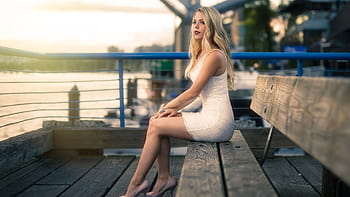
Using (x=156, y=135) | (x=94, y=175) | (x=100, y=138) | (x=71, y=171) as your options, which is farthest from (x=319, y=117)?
(x=100, y=138)

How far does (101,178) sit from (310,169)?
194cm

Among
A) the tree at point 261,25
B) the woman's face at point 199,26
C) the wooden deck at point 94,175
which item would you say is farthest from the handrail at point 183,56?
the tree at point 261,25

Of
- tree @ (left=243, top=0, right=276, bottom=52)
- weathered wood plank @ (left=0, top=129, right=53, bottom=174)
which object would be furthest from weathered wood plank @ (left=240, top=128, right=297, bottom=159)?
tree @ (left=243, top=0, right=276, bottom=52)

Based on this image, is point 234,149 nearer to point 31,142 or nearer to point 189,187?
point 189,187

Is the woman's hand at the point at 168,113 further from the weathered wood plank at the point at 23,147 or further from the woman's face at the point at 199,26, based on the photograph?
the weathered wood plank at the point at 23,147

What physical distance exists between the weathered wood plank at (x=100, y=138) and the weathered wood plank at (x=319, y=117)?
81.2 inches

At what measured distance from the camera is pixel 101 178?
3.27 metres

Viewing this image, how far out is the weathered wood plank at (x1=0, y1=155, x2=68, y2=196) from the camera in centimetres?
296

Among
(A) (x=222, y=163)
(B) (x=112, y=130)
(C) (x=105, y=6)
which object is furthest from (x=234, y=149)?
(C) (x=105, y=6)

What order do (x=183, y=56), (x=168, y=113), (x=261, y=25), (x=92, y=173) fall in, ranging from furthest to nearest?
(x=261, y=25) → (x=183, y=56) → (x=92, y=173) → (x=168, y=113)

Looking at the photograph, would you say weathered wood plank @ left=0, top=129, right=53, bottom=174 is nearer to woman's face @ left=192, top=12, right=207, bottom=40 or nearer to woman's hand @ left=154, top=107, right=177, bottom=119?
woman's hand @ left=154, top=107, right=177, bottom=119

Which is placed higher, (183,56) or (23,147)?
(183,56)

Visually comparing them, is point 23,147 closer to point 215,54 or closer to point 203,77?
point 203,77

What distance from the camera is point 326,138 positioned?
122 centimetres
